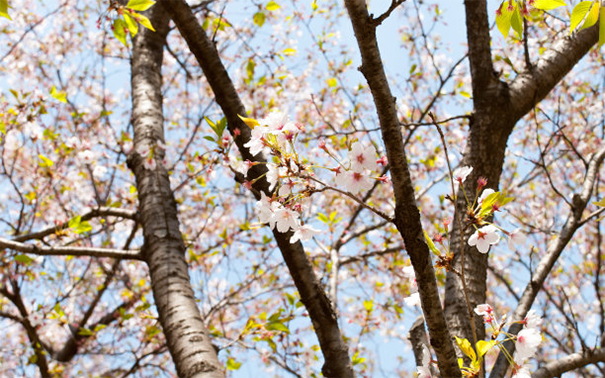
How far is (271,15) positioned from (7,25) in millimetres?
3359

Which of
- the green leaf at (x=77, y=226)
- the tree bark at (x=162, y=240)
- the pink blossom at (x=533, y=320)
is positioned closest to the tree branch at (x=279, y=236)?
the tree bark at (x=162, y=240)

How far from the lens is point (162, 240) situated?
91.2 inches

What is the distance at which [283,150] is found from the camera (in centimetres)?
113

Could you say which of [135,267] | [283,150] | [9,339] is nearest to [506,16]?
[283,150]

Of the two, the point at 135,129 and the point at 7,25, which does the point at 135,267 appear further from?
the point at 135,129

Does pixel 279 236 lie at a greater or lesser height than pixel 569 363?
greater

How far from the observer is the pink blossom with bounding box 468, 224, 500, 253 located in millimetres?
1178

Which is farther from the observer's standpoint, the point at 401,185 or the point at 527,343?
the point at 527,343

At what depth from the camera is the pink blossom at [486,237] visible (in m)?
1.18

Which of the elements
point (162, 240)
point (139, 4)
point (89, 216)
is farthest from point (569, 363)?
point (89, 216)

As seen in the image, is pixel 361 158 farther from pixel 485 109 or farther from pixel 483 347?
pixel 485 109

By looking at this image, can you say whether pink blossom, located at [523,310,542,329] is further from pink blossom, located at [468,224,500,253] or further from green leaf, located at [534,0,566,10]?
green leaf, located at [534,0,566,10]

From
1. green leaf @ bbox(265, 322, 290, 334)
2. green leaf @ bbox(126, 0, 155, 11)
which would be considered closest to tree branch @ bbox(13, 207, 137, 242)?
green leaf @ bbox(265, 322, 290, 334)

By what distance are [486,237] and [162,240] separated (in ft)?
5.37
